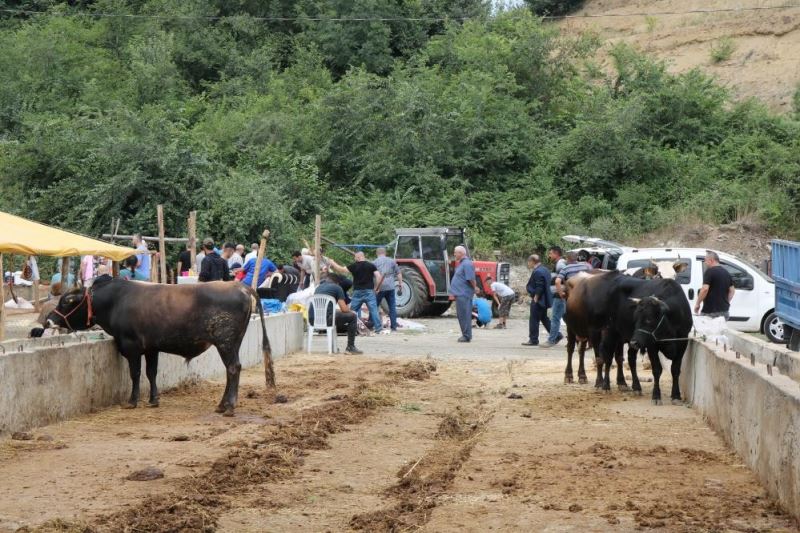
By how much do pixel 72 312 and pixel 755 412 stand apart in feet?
29.4

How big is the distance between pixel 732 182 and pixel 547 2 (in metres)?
23.7

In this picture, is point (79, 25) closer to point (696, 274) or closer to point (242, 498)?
point (696, 274)

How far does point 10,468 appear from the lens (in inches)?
388

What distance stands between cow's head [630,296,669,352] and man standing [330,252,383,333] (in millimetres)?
10202

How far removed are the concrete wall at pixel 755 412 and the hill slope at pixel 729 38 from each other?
117 ft

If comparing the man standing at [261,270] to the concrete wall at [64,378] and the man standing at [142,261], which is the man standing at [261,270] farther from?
the concrete wall at [64,378]

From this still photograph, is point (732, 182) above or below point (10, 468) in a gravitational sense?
above

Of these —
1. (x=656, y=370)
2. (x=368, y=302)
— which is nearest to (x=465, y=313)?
(x=368, y=302)

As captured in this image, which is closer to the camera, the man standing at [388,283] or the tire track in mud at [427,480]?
the tire track in mud at [427,480]

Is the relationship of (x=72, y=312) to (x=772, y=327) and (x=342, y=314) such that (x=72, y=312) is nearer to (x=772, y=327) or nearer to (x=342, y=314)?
(x=342, y=314)

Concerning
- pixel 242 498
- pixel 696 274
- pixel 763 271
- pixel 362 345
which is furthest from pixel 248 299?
pixel 763 271

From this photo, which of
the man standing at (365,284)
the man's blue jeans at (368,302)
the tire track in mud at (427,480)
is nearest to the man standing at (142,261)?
the man standing at (365,284)

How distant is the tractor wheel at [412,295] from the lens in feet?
106

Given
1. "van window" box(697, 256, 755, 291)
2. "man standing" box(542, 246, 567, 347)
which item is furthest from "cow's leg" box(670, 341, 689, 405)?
"van window" box(697, 256, 755, 291)
